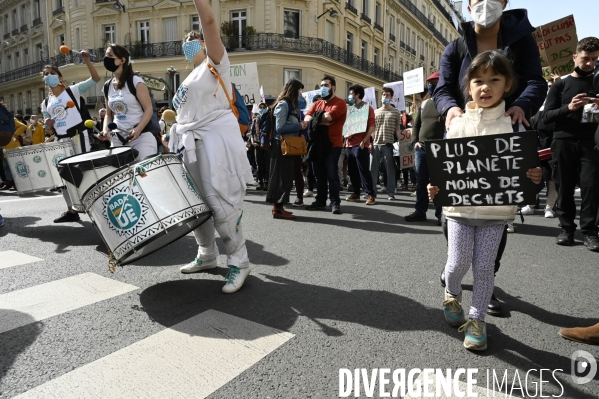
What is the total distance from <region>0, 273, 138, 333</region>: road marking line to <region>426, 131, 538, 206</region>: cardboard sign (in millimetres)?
2379

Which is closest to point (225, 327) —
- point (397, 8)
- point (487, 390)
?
point (487, 390)

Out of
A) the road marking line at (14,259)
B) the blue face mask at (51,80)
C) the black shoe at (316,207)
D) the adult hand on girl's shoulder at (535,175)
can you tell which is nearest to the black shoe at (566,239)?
the adult hand on girl's shoulder at (535,175)

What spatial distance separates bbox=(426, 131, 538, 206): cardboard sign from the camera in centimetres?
228

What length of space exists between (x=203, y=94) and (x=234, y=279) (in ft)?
4.49

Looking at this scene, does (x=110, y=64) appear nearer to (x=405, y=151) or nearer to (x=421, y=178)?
(x=421, y=178)

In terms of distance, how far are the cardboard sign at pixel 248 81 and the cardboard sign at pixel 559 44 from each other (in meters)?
8.37

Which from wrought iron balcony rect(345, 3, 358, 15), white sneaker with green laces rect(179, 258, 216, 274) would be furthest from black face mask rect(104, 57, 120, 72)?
wrought iron balcony rect(345, 3, 358, 15)

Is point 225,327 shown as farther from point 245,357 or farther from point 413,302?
point 413,302

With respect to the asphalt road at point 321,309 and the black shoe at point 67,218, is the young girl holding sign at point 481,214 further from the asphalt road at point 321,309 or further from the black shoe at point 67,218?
the black shoe at point 67,218

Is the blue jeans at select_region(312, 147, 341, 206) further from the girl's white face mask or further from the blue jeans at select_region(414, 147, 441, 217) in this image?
the girl's white face mask

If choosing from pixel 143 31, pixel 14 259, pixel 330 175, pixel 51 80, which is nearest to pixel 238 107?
pixel 14 259

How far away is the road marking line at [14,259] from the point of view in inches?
154

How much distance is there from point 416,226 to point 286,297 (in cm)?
322

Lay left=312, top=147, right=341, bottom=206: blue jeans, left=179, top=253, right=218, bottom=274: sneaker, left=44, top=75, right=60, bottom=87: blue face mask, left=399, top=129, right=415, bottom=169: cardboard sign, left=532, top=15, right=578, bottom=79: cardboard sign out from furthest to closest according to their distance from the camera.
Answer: left=399, top=129, right=415, bottom=169: cardboard sign < left=532, top=15, right=578, bottom=79: cardboard sign < left=312, top=147, right=341, bottom=206: blue jeans < left=44, top=75, right=60, bottom=87: blue face mask < left=179, top=253, right=218, bottom=274: sneaker
